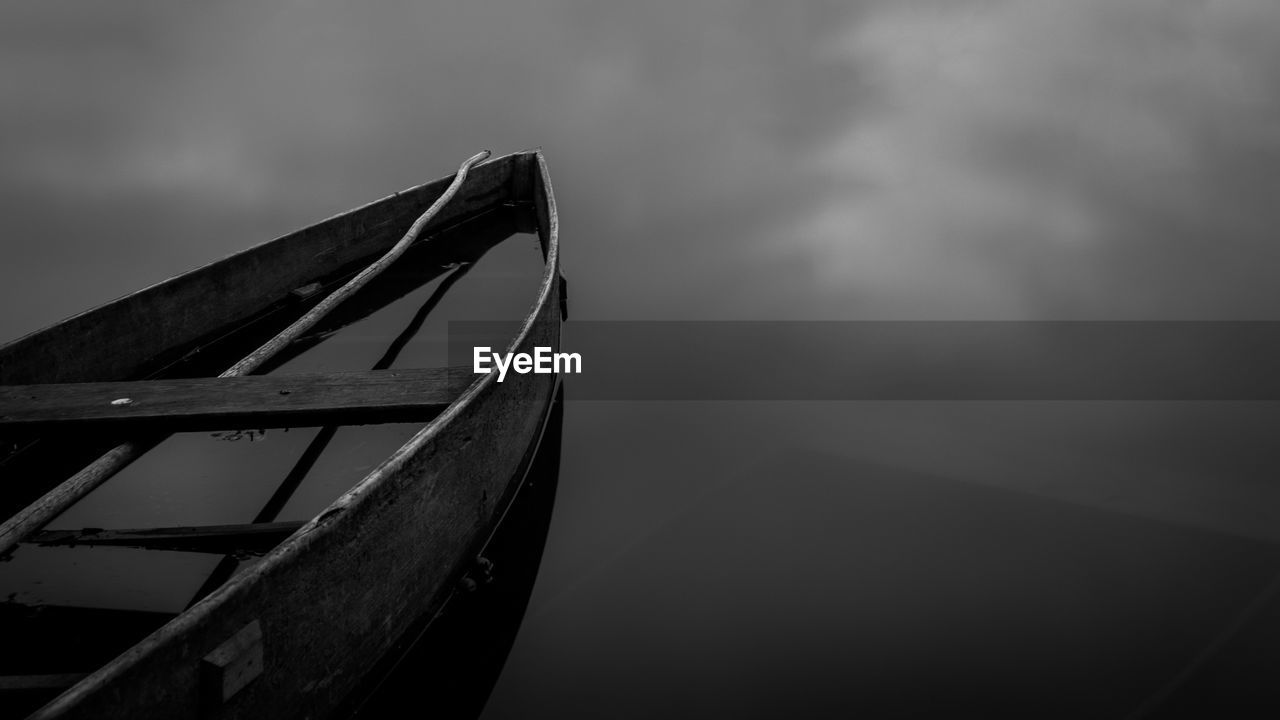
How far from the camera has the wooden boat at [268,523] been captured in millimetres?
1471

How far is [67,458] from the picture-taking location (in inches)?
115

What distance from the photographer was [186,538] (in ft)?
8.34

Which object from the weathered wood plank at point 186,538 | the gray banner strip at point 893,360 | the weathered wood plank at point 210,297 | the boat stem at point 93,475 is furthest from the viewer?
the gray banner strip at point 893,360

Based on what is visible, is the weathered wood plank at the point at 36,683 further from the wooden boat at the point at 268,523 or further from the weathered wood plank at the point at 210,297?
the weathered wood plank at the point at 210,297

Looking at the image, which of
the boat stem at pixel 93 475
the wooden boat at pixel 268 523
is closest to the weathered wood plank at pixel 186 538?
the wooden boat at pixel 268 523

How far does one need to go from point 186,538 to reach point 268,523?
25cm

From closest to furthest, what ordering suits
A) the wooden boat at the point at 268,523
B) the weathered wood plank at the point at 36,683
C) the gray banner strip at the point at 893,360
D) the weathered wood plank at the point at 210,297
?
1. the wooden boat at the point at 268,523
2. the weathered wood plank at the point at 36,683
3. the weathered wood plank at the point at 210,297
4. the gray banner strip at the point at 893,360

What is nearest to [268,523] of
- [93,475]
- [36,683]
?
[93,475]

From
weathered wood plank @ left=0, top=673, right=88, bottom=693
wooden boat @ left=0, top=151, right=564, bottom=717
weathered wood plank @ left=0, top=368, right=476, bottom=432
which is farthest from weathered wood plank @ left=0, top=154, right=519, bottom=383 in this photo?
weathered wood plank @ left=0, top=673, right=88, bottom=693

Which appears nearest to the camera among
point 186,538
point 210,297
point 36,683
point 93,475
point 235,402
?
point 36,683

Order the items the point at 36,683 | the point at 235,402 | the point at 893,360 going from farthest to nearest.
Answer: the point at 893,360, the point at 235,402, the point at 36,683

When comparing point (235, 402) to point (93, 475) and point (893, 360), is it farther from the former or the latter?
point (893, 360)

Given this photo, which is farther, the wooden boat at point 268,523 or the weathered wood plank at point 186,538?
the weathered wood plank at point 186,538

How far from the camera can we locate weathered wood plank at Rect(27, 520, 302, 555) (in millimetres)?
2531
